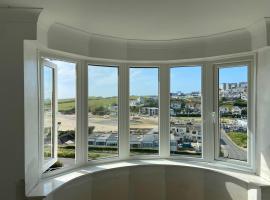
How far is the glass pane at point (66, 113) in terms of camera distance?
9.93 feet

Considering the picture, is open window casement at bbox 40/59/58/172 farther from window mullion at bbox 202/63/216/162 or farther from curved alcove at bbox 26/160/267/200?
window mullion at bbox 202/63/216/162

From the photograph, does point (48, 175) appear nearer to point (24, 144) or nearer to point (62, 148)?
point (62, 148)

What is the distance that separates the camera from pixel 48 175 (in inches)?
110

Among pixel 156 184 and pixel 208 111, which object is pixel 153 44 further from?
pixel 156 184

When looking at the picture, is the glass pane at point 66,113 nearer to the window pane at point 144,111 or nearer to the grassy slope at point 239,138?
the window pane at point 144,111

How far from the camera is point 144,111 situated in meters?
3.69

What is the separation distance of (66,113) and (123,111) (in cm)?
84

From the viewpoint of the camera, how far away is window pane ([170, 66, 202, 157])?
3.54 metres

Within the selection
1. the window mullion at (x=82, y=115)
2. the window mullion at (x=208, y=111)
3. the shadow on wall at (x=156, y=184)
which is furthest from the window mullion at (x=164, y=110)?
the window mullion at (x=82, y=115)

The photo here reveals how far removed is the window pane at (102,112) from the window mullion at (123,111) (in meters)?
0.06

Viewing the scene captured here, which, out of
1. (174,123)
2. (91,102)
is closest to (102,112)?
(91,102)

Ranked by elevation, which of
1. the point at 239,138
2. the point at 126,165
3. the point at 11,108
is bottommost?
the point at 126,165

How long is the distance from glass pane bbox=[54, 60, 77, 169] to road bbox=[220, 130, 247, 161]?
6.45ft

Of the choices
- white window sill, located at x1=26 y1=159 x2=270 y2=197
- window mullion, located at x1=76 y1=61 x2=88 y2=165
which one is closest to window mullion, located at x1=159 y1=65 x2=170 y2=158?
white window sill, located at x1=26 y1=159 x2=270 y2=197
